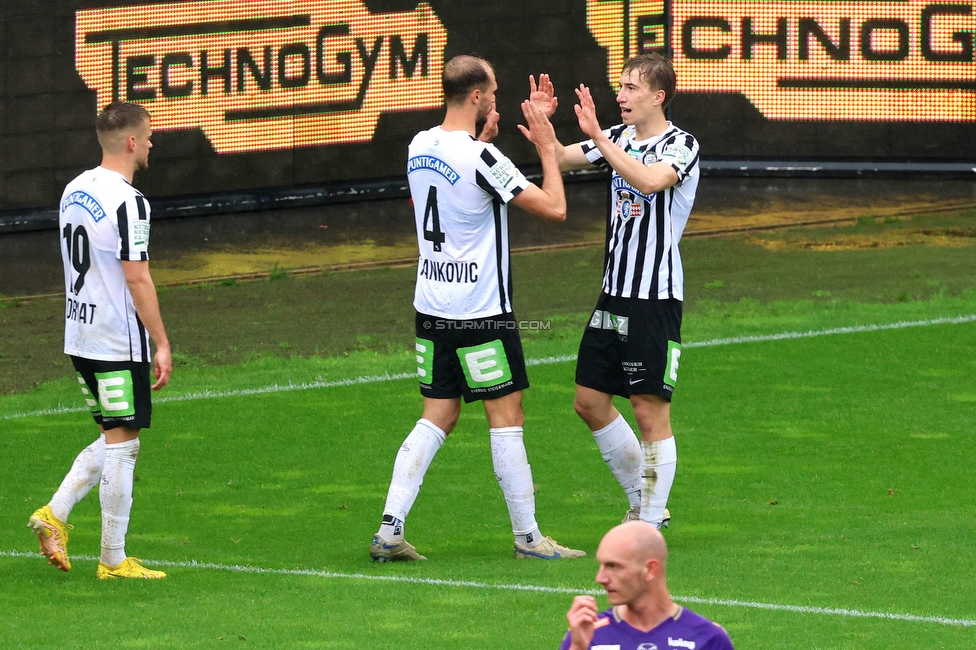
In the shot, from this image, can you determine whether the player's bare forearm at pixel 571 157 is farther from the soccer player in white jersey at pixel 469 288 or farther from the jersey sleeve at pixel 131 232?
the jersey sleeve at pixel 131 232

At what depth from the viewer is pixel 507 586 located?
6582 mm

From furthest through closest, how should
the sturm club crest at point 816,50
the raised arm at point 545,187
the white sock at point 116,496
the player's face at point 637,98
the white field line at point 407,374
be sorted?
1. the sturm club crest at point 816,50
2. the white field line at point 407,374
3. the player's face at point 637,98
4. the raised arm at point 545,187
5. the white sock at point 116,496

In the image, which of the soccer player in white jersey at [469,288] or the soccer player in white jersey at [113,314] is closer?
the soccer player in white jersey at [113,314]

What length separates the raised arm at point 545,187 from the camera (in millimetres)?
6836

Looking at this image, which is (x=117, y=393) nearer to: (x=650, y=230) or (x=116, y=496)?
(x=116, y=496)

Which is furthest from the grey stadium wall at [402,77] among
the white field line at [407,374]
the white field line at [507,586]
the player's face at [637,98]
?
the player's face at [637,98]

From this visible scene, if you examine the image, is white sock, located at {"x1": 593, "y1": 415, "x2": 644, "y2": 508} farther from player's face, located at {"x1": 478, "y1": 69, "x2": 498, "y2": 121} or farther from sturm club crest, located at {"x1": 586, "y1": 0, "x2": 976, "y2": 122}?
sturm club crest, located at {"x1": 586, "y1": 0, "x2": 976, "y2": 122}

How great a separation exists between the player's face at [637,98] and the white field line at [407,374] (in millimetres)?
4750

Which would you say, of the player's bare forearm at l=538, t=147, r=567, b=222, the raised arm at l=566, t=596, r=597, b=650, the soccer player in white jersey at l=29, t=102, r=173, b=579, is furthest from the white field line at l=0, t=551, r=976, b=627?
the raised arm at l=566, t=596, r=597, b=650

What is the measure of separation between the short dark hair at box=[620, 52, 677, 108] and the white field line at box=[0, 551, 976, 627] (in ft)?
7.17

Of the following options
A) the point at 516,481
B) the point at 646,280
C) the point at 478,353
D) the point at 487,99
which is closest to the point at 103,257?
the point at 478,353

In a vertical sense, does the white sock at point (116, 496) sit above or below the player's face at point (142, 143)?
below

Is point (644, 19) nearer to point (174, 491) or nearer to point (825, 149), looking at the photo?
point (825, 149)

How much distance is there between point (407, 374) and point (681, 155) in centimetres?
503
